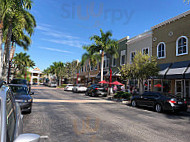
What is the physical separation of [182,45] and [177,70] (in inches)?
116

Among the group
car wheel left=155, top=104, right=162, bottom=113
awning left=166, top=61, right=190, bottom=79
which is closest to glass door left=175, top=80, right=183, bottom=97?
awning left=166, top=61, right=190, bottom=79

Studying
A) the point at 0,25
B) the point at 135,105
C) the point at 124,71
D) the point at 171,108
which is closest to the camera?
the point at 171,108

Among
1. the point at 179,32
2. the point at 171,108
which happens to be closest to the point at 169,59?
the point at 179,32

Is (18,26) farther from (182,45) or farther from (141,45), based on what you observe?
(182,45)

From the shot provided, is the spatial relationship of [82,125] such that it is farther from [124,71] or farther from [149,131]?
[124,71]

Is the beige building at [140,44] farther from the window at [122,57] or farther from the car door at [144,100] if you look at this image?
the car door at [144,100]

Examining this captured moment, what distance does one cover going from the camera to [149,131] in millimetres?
6305

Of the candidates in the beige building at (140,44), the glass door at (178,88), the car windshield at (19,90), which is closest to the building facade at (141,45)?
the beige building at (140,44)

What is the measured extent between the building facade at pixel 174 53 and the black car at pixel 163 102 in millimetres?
4525

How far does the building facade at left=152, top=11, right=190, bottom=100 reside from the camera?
54.1ft

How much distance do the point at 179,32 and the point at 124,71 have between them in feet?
23.3

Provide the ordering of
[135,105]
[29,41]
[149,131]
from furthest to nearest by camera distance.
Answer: [29,41] < [135,105] < [149,131]

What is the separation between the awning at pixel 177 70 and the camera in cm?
1544

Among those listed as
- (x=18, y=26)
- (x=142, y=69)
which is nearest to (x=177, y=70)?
(x=142, y=69)
